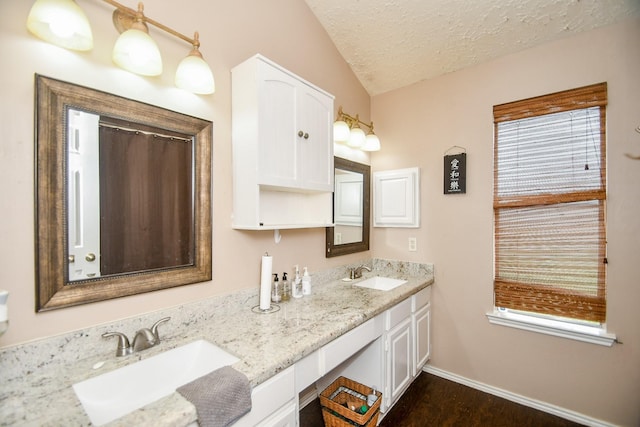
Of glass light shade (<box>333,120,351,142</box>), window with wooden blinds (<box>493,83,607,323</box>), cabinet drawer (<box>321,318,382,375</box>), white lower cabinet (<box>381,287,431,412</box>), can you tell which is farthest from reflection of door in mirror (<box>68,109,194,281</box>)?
window with wooden blinds (<box>493,83,607,323</box>)

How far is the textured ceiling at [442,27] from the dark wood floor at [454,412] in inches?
104

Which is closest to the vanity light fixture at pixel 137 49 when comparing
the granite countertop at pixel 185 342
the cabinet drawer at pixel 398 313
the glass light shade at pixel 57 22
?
the glass light shade at pixel 57 22

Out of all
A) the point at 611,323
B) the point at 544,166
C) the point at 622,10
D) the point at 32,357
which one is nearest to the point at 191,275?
the point at 32,357

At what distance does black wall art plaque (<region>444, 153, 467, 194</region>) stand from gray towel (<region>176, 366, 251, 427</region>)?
2.10 m

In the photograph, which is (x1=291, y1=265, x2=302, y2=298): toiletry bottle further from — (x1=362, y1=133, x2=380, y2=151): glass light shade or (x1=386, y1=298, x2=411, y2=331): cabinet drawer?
(x1=362, y1=133, x2=380, y2=151): glass light shade

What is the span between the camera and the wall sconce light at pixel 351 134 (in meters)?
2.28

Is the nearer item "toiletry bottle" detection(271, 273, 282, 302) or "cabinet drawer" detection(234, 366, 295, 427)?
"cabinet drawer" detection(234, 366, 295, 427)

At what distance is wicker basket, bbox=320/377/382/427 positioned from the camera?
64.7 inches

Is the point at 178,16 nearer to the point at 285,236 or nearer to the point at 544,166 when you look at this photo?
the point at 285,236

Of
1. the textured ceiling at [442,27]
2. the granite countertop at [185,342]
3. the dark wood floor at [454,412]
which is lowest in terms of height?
the dark wood floor at [454,412]

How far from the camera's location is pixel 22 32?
98 centimetres

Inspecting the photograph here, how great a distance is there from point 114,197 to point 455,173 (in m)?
2.33

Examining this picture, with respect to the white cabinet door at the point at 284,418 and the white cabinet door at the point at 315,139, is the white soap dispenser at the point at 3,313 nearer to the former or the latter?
the white cabinet door at the point at 284,418

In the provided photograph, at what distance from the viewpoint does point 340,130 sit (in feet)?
7.48
